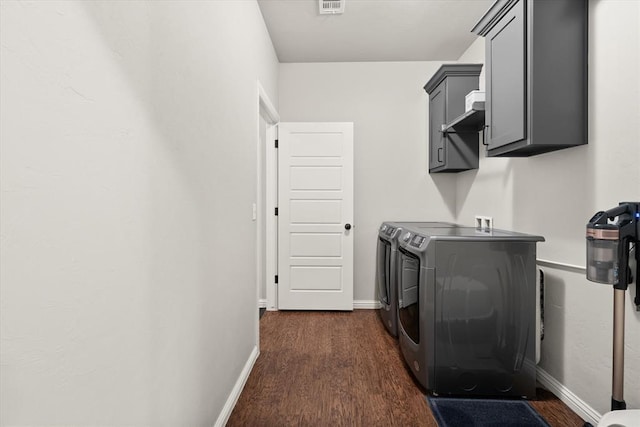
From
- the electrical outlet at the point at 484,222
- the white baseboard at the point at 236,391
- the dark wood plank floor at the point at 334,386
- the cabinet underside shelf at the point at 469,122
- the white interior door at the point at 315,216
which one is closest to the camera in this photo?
the white baseboard at the point at 236,391

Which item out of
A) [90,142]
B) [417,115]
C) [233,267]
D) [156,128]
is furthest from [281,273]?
[90,142]

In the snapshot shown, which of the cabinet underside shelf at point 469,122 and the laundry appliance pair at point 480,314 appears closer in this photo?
the laundry appliance pair at point 480,314

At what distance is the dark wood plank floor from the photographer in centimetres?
196

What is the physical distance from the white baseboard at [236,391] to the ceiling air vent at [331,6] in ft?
8.86

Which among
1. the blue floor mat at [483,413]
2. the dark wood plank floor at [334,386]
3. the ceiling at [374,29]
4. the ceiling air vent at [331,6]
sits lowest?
the blue floor mat at [483,413]

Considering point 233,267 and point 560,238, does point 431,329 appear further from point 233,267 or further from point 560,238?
point 233,267

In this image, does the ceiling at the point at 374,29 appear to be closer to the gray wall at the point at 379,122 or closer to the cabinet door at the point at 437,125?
the gray wall at the point at 379,122

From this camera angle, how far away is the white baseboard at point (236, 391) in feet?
6.07

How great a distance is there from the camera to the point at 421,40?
11.4 ft

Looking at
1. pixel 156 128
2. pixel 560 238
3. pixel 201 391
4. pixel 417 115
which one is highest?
pixel 417 115

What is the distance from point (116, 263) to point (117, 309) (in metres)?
0.12

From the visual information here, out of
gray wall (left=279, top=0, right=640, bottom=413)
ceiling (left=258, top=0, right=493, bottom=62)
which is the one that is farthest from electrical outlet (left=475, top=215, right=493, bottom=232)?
ceiling (left=258, top=0, right=493, bottom=62)

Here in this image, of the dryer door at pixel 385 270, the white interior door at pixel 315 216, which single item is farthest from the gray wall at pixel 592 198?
the white interior door at pixel 315 216

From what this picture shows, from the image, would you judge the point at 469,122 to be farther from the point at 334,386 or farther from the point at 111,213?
the point at 111,213
